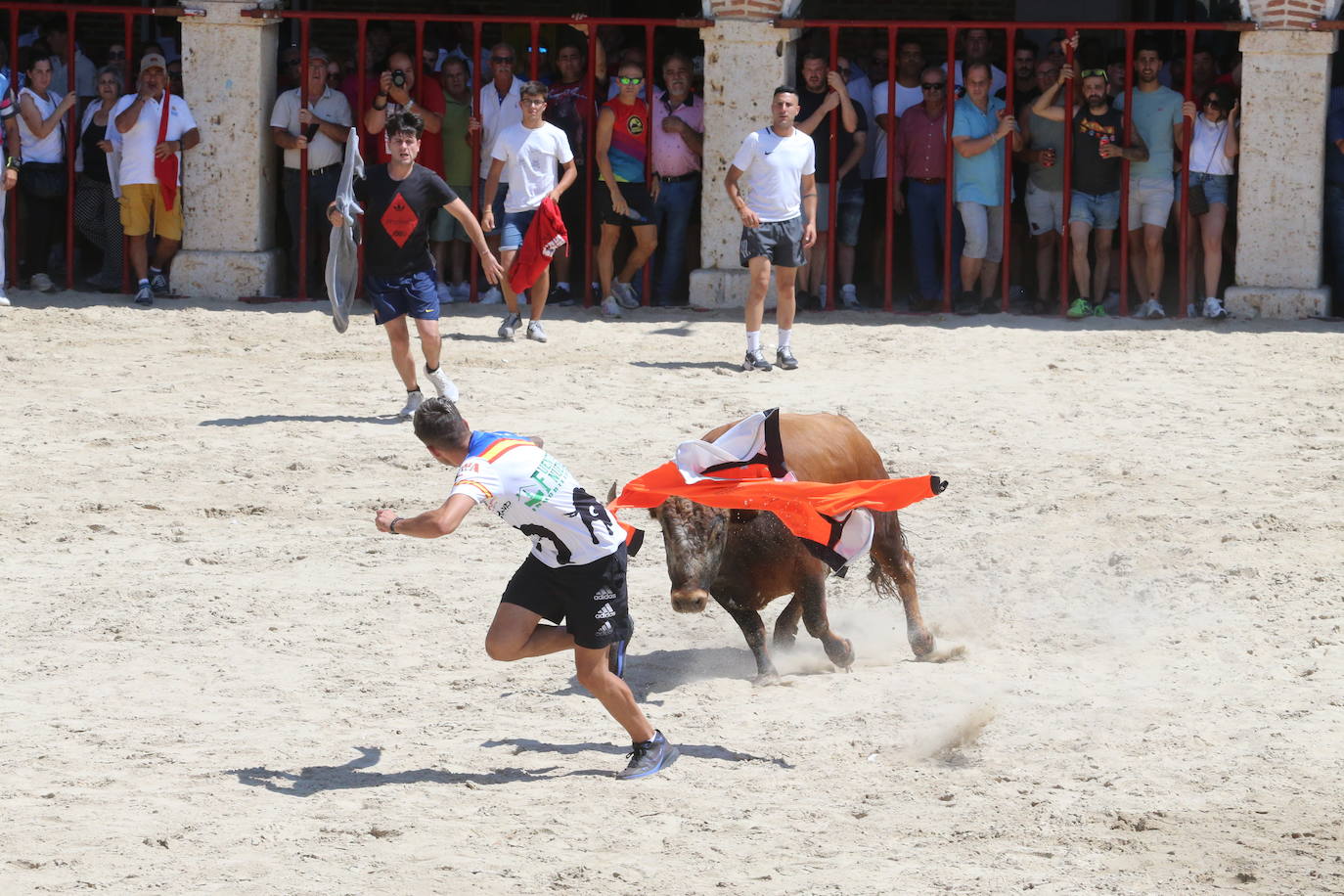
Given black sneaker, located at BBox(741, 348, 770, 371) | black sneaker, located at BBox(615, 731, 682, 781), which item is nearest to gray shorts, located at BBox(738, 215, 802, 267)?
black sneaker, located at BBox(741, 348, 770, 371)

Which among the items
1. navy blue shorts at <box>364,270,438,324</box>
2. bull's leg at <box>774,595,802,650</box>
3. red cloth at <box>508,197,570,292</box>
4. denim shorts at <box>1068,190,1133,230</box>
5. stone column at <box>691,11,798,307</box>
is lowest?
bull's leg at <box>774,595,802,650</box>

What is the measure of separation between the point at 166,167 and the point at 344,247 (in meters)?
3.86

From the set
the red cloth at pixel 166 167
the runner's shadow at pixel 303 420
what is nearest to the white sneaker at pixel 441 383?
the runner's shadow at pixel 303 420

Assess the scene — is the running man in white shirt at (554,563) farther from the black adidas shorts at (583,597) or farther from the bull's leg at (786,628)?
the bull's leg at (786,628)

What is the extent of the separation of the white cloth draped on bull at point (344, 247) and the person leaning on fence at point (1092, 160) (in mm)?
5414

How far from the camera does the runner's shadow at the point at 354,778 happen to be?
21.6 ft

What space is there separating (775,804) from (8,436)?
6.58 metres

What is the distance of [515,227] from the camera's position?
552 inches

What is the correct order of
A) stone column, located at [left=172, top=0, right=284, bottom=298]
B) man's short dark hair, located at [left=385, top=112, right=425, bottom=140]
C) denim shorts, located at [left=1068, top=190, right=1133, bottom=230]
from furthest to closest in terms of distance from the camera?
stone column, located at [left=172, top=0, right=284, bottom=298]
denim shorts, located at [left=1068, top=190, right=1133, bottom=230]
man's short dark hair, located at [left=385, top=112, right=425, bottom=140]

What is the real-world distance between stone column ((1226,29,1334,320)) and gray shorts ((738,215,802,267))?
3841mm

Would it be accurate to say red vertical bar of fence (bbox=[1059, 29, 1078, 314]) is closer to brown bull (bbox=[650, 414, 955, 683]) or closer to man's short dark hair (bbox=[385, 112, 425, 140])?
man's short dark hair (bbox=[385, 112, 425, 140])

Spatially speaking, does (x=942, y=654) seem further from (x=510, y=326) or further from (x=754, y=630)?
(x=510, y=326)

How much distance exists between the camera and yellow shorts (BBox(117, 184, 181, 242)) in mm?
15266

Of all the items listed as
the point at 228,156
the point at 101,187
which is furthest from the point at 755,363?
the point at 101,187
